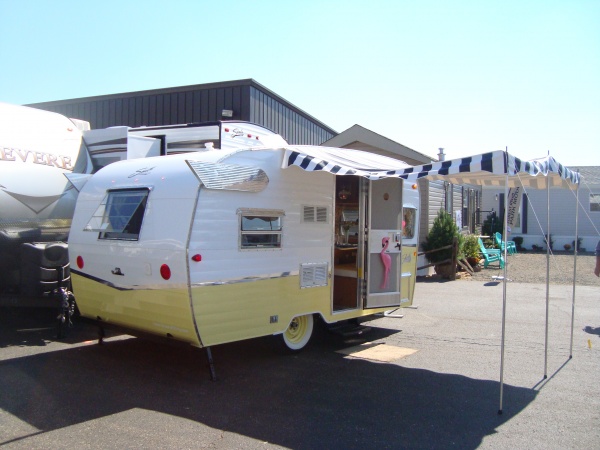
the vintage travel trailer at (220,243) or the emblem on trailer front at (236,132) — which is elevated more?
the emblem on trailer front at (236,132)

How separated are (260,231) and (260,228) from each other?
34 millimetres

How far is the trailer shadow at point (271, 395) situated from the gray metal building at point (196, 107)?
8.26 meters

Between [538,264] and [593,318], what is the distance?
31.3ft

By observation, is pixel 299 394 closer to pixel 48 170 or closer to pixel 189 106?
pixel 48 170

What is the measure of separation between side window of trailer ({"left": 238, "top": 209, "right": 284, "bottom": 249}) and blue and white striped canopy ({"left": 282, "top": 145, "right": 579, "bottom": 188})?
641mm

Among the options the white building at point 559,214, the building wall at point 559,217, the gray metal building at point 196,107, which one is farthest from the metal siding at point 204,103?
the building wall at point 559,217

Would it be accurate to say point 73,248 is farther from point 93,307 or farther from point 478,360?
point 478,360

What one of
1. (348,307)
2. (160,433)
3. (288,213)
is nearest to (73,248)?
(288,213)

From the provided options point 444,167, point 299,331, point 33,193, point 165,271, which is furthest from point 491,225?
point 165,271

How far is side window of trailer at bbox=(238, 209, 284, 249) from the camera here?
5891 mm

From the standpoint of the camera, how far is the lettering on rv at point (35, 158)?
7.91m

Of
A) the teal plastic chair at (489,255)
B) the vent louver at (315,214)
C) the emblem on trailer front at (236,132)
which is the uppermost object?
the emblem on trailer front at (236,132)

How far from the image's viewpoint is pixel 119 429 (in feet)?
14.8

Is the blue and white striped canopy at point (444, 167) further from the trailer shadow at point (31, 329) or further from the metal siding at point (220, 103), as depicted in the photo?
the metal siding at point (220, 103)
